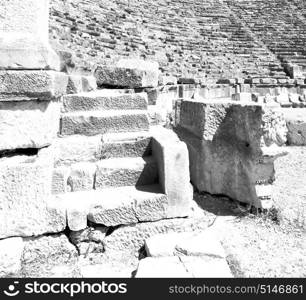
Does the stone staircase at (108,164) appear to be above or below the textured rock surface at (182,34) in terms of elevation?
below

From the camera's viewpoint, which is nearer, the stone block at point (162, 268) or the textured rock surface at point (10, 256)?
the stone block at point (162, 268)

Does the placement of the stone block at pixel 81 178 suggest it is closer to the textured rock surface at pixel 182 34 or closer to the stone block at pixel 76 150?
the stone block at pixel 76 150

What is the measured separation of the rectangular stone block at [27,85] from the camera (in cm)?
221

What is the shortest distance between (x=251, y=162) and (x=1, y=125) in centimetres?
220

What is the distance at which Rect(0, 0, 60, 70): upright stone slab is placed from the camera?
226 cm

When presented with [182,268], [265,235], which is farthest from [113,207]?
[265,235]

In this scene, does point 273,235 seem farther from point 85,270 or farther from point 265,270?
point 85,270

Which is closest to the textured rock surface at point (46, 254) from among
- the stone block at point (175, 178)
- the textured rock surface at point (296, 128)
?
the stone block at point (175, 178)

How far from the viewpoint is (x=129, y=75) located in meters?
4.17

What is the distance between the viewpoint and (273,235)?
2719 millimetres

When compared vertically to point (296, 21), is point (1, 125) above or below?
below

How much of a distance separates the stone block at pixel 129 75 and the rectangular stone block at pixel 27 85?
1.93m

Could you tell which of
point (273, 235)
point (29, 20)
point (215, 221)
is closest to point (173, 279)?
point (215, 221)

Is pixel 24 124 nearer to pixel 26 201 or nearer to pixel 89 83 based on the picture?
pixel 26 201
